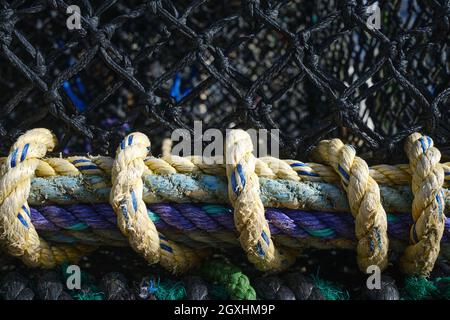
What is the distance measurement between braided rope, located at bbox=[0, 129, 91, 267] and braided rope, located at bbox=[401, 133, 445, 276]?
0.51 m

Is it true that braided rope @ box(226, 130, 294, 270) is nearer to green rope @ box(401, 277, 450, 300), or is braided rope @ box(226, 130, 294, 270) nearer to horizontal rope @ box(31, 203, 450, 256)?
horizontal rope @ box(31, 203, 450, 256)

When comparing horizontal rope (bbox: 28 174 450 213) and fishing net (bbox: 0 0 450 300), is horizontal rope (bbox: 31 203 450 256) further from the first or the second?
fishing net (bbox: 0 0 450 300)

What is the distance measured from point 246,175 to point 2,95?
676mm

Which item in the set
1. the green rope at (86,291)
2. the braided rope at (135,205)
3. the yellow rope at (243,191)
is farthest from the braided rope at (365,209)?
the green rope at (86,291)

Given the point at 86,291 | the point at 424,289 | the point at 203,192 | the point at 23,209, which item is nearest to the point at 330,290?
the point at 424,289

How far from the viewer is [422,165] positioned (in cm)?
76

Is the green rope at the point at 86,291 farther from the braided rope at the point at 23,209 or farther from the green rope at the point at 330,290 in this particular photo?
the green rope at the point at 330,290

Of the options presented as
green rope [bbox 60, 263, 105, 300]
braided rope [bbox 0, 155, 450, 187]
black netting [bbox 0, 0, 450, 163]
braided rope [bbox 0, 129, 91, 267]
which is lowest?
green rope [bbox 60, 263, 105, 300]

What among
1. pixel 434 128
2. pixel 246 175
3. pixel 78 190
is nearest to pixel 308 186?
pixel 246 175

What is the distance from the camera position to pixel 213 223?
0.77 m

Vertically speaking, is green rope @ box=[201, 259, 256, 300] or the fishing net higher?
the fishing net

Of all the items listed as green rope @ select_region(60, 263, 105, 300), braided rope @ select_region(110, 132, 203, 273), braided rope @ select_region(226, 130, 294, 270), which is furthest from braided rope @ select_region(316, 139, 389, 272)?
green rope @ select_region(60, 263, 105, 300)

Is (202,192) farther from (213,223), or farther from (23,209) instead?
(23,209)

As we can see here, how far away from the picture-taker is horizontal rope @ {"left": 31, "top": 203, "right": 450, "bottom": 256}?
0.77 meters
